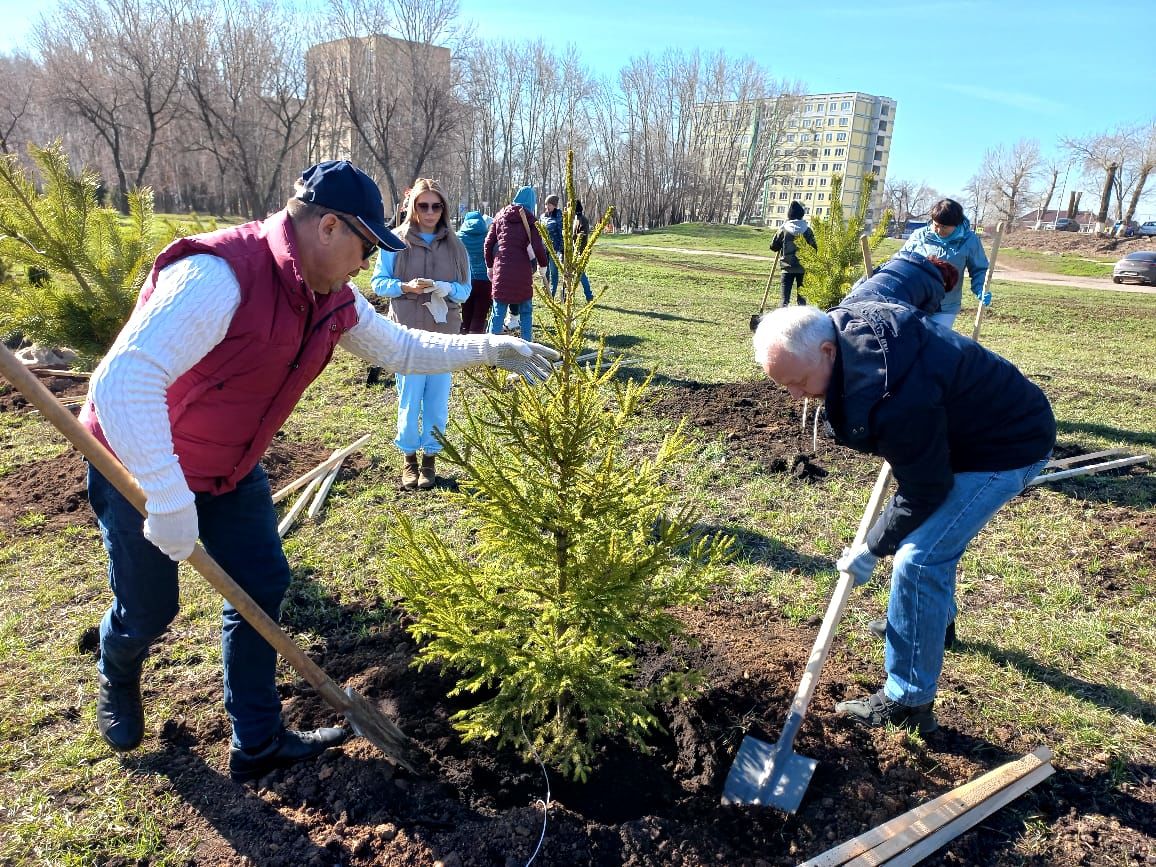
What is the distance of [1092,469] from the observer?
18.8ft

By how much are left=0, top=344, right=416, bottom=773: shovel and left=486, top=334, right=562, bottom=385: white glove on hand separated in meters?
1.18

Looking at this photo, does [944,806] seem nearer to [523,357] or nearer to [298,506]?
[523,357]

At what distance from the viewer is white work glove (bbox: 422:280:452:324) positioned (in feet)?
16.5

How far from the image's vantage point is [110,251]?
439 centimetres

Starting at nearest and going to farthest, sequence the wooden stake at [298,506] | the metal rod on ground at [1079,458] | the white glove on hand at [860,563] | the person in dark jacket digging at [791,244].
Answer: the white glove on hand at [860,563], the wooden stake at [298,506], the metal rod on ground at [1079,458], the person in dark jacket digging at [791,244]

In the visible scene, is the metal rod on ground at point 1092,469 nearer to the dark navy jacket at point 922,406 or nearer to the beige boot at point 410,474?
the dark navy jacket at point 922,406

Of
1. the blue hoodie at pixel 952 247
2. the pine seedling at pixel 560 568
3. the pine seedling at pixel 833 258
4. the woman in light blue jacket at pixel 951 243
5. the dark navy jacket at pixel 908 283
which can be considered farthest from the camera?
the pine seedling at pixel 833 258

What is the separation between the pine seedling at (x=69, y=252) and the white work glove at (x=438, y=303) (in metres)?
1.63

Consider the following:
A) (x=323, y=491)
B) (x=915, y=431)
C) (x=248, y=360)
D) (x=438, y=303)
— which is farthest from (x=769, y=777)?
(x=438, y=303)

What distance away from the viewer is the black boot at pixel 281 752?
8.59 ft

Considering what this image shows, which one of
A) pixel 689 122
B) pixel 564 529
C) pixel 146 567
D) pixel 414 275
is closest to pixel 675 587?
pixel 564 529

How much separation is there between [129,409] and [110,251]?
332 cm

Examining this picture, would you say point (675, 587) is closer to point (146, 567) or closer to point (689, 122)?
point (146, 567)

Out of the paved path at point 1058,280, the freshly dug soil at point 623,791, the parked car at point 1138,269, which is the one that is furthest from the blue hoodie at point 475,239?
the parked car at point 1138,269
